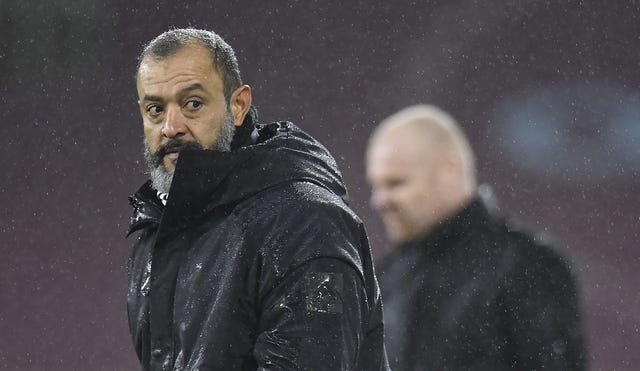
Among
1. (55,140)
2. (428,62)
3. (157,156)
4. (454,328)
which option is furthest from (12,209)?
(157,156)

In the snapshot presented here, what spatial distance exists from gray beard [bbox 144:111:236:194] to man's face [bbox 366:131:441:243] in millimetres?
943

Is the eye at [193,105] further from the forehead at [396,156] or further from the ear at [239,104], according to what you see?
the forehead at [396,156]

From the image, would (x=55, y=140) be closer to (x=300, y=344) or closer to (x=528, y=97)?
(x=528, y=97)

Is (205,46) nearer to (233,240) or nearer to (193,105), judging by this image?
(193,105)

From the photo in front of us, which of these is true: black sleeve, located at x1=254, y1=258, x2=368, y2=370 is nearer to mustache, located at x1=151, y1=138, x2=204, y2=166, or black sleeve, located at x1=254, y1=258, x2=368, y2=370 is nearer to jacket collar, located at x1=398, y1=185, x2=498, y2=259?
mustache, located at x1=151, y1=138, x2=204, y2=166

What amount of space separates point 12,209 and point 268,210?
11.0 feet

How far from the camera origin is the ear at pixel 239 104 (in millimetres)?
1375

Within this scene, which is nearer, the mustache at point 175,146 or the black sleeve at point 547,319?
the mustache at point 175,146

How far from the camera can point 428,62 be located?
4.70 meters

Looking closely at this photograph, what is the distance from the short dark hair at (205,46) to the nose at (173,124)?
6cm

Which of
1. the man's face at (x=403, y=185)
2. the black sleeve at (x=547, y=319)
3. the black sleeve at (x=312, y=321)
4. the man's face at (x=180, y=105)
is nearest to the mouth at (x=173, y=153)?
the man's face at (x=180, y=105)

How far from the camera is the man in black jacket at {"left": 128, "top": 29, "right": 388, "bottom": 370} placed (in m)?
1.17

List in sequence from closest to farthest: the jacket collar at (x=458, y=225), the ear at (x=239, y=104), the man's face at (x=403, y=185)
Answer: the ear at (x=239, y=104)
the jacket collar at (x=458, y=225)
the man's face at (x=403, y=185)

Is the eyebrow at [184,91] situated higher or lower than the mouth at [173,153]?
higher
